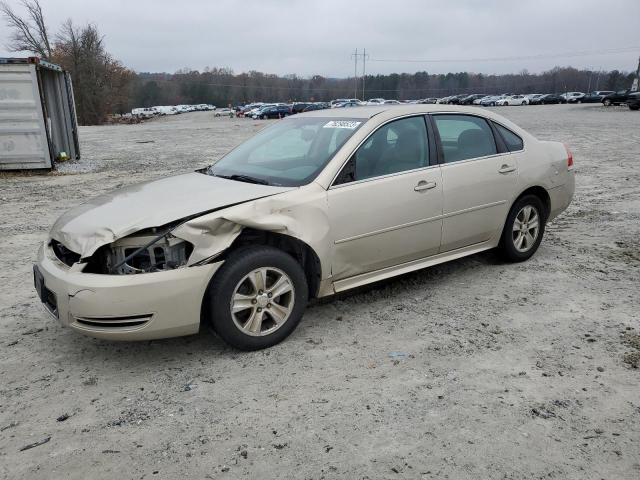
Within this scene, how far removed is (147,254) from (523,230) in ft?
11.9

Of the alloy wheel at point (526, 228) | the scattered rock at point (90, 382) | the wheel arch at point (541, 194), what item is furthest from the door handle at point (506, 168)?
the scattered rock at point (90, 382)

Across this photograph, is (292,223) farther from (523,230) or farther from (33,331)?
(523,230)

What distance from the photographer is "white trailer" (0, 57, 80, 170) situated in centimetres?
1152

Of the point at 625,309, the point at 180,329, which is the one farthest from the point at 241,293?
the point at 625,309

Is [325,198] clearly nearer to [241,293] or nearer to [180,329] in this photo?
[241,293]

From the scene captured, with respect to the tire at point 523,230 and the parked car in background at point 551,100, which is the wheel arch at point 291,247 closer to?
the tire at point 523,230

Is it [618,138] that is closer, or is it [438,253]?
[438,253]

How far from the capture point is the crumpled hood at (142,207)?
3.22 m

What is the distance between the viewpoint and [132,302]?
3.05 meters

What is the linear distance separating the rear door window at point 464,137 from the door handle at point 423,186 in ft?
1.04

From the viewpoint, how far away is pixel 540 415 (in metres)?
2.79

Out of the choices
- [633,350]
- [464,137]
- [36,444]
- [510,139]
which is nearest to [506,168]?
[510,139]

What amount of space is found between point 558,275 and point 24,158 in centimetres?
1208

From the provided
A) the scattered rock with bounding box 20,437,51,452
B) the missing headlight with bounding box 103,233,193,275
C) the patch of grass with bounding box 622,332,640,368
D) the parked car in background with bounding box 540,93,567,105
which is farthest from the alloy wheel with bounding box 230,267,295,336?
the parked car in background with bounding box 540,93,567,105
